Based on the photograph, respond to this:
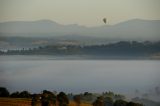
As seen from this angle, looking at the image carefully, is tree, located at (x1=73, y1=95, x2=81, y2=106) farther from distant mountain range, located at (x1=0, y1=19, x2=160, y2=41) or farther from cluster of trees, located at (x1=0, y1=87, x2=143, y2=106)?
distant mountain range, located at (x1=0, y1=19, x2=160, y2=41)

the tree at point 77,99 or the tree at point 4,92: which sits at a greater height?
the tree at point 4,92

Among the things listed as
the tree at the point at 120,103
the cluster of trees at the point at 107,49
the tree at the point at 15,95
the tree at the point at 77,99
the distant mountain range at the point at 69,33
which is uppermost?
the distant mountain range at the point at 69,33

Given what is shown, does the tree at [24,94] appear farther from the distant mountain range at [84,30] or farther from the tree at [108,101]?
the tree at [108,101]

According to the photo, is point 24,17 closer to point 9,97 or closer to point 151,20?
point 9,97

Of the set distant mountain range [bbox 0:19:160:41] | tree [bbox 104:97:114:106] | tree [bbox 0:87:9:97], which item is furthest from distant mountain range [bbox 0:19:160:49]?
tree [bbox 104:97:114:106]

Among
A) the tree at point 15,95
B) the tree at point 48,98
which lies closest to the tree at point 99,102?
the tree at point 48,98
